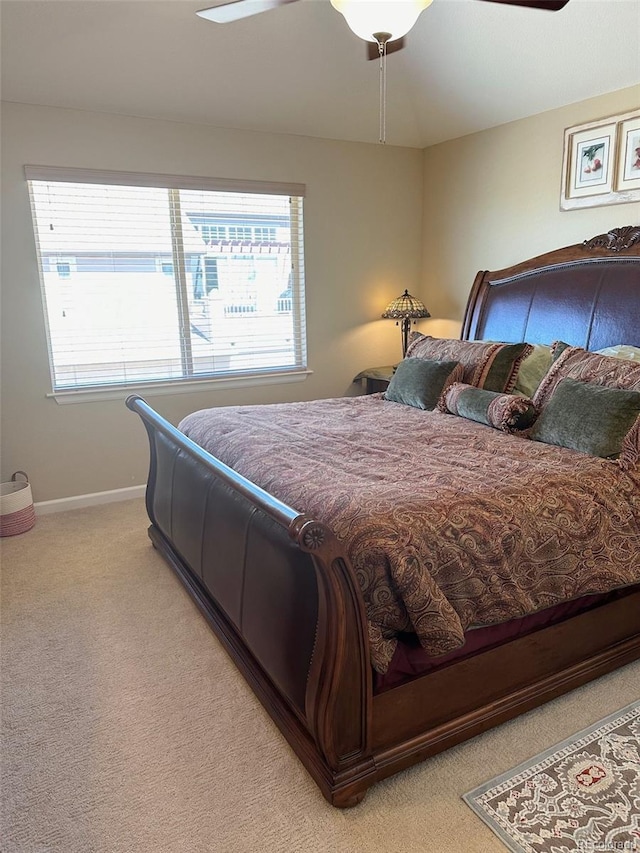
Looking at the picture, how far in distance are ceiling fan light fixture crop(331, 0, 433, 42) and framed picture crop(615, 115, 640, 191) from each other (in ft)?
5.85

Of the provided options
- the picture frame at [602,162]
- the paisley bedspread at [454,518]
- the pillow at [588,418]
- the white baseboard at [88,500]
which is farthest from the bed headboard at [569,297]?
the white baseboard at [88,500]

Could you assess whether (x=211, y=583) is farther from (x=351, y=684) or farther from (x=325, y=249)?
(x=325, y=249)

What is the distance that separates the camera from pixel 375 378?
451 cm

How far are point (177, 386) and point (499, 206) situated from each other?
2598 millimetres

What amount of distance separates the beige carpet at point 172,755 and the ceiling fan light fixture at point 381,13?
7.94ft

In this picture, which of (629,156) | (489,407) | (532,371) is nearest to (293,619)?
(489,407)

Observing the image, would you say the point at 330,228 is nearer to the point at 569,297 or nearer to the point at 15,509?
the point at 569,297

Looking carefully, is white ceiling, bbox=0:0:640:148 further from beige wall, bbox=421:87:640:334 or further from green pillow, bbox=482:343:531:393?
green pillow, bbox=482:343:531:393

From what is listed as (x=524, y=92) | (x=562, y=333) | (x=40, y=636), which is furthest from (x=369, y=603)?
(x=524, y=92)

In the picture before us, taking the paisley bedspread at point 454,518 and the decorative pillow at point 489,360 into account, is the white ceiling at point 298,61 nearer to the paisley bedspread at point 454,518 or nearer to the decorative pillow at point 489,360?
the decorative pillow at point 489,360

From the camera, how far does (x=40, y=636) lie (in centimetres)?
254

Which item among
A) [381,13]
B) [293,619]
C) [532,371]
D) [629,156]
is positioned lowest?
[293,619]

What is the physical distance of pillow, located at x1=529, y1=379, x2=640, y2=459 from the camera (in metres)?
2.30

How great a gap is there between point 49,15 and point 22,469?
2532mm
